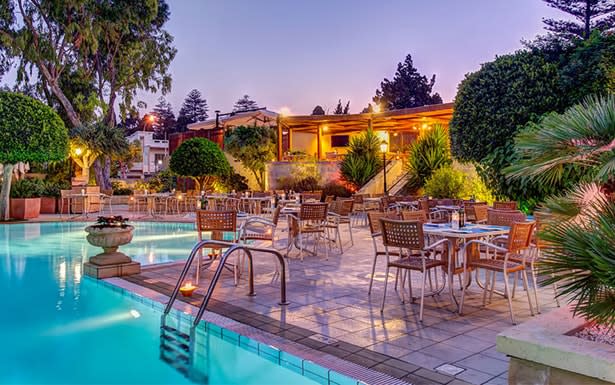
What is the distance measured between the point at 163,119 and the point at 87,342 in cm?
5621

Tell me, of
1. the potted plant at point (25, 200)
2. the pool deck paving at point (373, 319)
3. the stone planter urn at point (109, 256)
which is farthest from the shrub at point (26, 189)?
the pool deck paving at point (373, 319)

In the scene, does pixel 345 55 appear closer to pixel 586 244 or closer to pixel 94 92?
pixel 94 92

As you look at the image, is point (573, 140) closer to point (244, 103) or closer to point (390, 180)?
point (390, 180)

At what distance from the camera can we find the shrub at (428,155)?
17.4m

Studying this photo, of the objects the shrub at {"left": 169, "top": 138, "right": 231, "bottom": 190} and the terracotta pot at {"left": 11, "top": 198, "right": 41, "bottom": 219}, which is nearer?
the terracotta pot at {"left": 11, "top": 198, "right": 41, "bottom": 219}

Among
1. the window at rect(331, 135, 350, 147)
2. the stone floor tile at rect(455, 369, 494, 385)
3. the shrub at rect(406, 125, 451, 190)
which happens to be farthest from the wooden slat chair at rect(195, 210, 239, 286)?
the window at rect(331, 135, 350, 147)

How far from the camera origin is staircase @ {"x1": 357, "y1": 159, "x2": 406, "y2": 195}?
59.7ft

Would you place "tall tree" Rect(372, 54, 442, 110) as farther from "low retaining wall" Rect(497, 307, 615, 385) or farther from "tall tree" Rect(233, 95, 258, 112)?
"low retaining wall" Rect(497, 307, 615, 385)

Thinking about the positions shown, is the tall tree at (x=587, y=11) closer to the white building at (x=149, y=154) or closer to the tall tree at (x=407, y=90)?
the tall tree at (x=407, y=90)

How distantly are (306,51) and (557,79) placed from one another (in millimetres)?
20277

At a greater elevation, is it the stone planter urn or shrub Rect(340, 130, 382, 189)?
shrub Rect(340, 130, 382, 189)

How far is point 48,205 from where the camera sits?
1703 cm

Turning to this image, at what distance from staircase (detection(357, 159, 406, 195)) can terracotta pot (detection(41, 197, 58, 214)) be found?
11110 millimetres

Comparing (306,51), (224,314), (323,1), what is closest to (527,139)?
(224,314)
